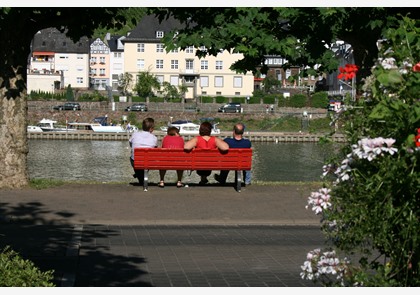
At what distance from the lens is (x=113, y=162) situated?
62.6 meters

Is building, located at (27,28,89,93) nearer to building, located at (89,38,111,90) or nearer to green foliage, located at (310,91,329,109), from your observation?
building, located at (89,38,111,90)

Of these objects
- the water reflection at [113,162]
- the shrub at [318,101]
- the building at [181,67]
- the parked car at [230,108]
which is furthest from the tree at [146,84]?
the water reflection at [113,162]

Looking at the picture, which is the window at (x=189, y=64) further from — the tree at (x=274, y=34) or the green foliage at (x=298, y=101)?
the tree at (x=274, y=34)

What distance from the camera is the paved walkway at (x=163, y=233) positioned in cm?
990

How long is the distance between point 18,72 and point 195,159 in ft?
12.3

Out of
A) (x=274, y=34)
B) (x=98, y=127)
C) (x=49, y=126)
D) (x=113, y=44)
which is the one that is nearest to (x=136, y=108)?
(x=98, y=127)

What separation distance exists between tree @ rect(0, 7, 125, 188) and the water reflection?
75.4 ft

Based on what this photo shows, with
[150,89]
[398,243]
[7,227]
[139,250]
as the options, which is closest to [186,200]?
[7,227]

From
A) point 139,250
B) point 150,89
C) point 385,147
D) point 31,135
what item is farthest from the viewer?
point 150,89

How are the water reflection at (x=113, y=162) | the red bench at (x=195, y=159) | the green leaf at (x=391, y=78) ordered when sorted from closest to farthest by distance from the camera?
the green leaf at (x=391, y=78) → the red bench at (x=195, y=159) → the water reflection at (x=113, y=162)

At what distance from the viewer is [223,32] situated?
19656 mm

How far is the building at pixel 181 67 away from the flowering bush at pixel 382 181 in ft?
428

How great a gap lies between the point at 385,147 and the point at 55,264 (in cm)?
542

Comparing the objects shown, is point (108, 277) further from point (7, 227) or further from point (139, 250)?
point (7, 227)
